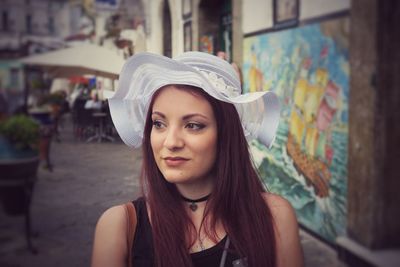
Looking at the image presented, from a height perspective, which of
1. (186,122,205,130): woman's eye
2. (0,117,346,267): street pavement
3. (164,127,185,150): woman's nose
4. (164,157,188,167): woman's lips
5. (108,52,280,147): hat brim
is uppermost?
(108,52,280,147): hat brim

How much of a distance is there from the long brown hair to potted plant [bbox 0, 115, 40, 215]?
5.04ft

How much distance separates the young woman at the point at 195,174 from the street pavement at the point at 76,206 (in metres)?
0.12

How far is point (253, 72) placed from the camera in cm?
223

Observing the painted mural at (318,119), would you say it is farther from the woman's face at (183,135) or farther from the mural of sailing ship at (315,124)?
the woman's face at (183,135)

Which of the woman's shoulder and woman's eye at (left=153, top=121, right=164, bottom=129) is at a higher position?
woman's eye at (left=153, top=121, right=164, bottom=129)

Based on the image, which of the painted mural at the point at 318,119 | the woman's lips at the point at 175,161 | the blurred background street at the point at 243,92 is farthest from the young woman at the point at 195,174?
the painted mural at the point at 318,119

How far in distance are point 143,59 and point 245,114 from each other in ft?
1.37

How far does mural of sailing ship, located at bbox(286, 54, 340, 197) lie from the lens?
3.72m

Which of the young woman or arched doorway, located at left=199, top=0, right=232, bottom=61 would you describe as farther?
arched doorway, located at left=199, top=0, right=232, bottom=61

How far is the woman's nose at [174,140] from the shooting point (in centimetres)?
132

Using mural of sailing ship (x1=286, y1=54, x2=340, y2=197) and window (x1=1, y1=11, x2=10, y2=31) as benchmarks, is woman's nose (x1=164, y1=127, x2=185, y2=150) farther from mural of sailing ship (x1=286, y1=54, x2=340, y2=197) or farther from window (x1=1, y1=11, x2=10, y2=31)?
mural of sailing ship (x1=286, y1=54, x2=340, y2=197)

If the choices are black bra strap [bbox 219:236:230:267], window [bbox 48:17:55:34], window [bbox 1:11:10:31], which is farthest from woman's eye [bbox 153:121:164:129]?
window [bbox 48:17:55:34]

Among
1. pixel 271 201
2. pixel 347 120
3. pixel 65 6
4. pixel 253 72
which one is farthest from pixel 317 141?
pixel 65 6

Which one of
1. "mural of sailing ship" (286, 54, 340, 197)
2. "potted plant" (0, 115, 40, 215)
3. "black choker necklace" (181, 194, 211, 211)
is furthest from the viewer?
"mural of sailing ship" (286, 54, 340, 197)
